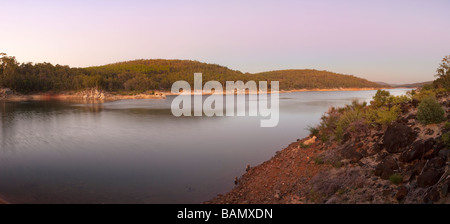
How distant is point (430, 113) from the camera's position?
21.8 feet

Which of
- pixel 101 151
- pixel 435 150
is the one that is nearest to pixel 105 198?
pixel 101 151

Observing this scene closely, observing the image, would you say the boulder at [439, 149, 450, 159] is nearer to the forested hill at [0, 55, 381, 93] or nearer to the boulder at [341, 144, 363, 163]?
the boulder at [341, 144, 363, 163]

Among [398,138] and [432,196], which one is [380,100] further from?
[432,196]

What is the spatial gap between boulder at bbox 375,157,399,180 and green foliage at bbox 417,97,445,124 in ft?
Result: 6.32

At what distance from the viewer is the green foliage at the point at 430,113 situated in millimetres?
6566

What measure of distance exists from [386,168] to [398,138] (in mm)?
1280

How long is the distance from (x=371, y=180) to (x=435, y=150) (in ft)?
4.31

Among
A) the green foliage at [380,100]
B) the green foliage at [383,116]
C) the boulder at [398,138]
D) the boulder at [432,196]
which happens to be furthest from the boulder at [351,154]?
the green foliage at [380,100]

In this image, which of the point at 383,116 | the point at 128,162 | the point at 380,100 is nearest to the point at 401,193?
the point at 383,116

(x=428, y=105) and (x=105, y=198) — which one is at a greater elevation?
(x=428, y=105)

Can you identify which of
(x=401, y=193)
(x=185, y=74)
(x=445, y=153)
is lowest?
(x=401, y=193)
